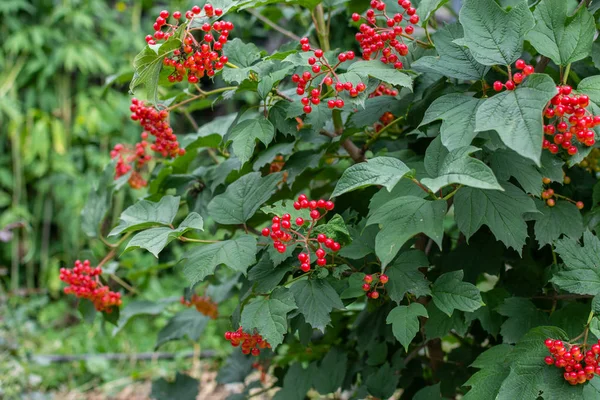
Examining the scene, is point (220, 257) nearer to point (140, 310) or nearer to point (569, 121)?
point (569, 121)

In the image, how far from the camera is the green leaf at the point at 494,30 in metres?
0.90

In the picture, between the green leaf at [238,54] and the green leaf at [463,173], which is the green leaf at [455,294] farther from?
the green leaf at [238,54]

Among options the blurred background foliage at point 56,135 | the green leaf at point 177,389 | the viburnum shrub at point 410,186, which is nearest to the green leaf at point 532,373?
the viburnum shrub at point 410,186

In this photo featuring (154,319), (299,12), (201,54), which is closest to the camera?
(201,54)

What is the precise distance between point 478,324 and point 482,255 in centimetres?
31

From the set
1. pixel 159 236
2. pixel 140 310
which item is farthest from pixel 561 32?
pixel 140 310

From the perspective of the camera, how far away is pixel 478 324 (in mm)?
1467

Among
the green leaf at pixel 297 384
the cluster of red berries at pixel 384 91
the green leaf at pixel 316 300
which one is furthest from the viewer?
the green leaf at pixel 297 384

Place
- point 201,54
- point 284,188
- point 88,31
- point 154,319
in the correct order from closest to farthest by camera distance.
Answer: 1. point 201,54
2. point 284,188
3. point 154,319
4. point 88,31

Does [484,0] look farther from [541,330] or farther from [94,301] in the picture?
[94,301]

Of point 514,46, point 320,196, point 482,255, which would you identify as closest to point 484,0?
point 514,46

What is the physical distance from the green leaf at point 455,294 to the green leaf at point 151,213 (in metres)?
0.49

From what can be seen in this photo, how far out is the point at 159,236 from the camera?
1013 millimetres

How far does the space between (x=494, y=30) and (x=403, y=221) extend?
319mm
